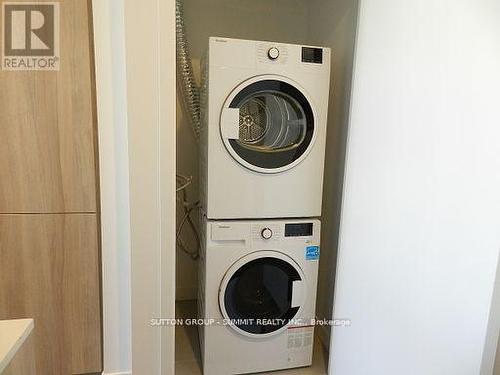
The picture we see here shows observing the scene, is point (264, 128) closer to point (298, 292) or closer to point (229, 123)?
point (229, 123)

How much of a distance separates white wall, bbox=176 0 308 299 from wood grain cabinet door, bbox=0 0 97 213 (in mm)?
940

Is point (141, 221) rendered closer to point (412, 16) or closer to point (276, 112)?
point (276, 112)

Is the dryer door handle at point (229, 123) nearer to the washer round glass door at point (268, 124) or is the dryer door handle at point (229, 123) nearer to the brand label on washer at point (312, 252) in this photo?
the washer round glass door at point (268, 124)

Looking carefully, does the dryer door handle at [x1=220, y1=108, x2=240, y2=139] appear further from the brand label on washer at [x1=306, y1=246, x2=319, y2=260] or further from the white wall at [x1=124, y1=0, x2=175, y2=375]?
the brand label on washer at [x1=306, y1=246, x2=319, y2=260]

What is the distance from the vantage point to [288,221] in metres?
1.65

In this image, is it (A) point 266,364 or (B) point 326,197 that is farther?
(B) point 326,197

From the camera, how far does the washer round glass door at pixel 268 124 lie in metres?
1.52

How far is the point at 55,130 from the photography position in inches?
54.6

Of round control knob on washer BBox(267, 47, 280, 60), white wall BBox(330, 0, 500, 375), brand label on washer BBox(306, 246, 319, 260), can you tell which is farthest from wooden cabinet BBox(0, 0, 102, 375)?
white wall BBox(330, 0, 500, 375)

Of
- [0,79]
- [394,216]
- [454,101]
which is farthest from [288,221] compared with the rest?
[0,79]

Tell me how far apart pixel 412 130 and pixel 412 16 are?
423 millimetres

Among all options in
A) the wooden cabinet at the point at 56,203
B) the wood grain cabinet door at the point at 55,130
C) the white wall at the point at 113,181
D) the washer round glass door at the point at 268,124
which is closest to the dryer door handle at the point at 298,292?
the washer round glass door at the point at 268,124

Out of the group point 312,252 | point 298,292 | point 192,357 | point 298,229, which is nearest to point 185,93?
point 298,229

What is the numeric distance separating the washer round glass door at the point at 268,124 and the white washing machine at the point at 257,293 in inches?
13.0
